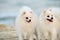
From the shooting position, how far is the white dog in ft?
8.01

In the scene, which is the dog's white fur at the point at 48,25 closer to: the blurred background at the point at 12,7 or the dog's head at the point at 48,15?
the dog's head at the point at 48,15

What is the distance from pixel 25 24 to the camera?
2.45 m

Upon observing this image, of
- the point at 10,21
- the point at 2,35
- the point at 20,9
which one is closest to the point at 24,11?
the point at 20,9

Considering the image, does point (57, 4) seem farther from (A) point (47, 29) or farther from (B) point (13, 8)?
(B) point (13, 8)

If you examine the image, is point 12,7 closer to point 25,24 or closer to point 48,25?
point 25,24

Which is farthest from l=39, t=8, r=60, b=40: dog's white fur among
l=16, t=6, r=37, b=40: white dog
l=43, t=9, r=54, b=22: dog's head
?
l=16, t=6, r=37, b=40: white dog

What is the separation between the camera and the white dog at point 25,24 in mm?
2441

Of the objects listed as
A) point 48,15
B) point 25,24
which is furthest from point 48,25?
point 25,24

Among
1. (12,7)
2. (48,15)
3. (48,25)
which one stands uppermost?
(12,7)

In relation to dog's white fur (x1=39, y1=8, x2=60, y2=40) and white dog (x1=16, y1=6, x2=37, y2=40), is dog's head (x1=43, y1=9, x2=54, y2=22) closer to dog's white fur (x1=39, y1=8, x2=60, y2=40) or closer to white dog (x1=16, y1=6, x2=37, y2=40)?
dog's white fur (x1=39, y1=8, x2=60, y2=40)

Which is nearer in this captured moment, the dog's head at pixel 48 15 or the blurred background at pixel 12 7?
the dog's head at pixel 48 15

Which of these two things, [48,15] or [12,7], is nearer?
[48,15]

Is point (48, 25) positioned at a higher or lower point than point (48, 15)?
lower

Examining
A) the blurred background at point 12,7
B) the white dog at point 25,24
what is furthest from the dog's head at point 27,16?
the blurred background at point 12,7
